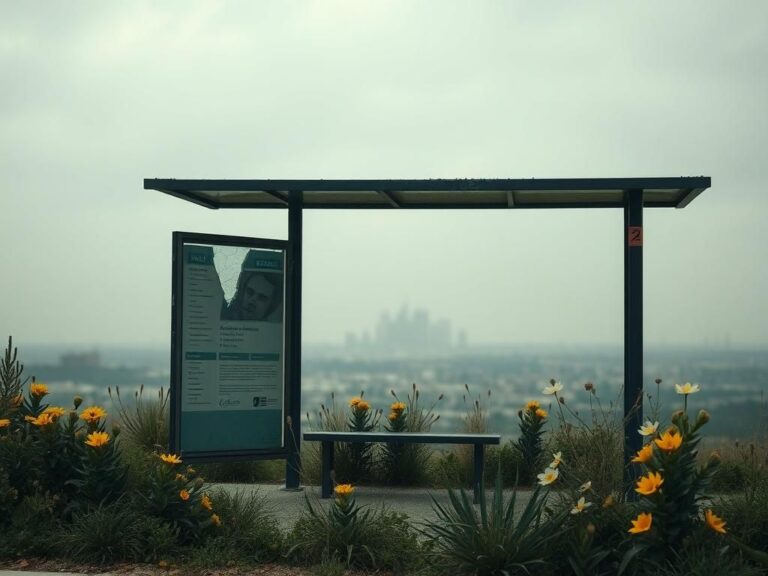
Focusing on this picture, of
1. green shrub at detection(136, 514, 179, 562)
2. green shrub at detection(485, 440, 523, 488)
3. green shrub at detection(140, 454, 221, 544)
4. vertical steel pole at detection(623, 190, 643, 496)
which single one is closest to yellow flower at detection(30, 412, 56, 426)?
green shrub at detection(140, 454, 221, 544)

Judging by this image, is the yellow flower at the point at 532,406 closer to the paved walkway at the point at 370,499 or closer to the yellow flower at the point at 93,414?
the paved walkway at the point at 370,499

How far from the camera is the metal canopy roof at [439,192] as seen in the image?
1079 centimetres

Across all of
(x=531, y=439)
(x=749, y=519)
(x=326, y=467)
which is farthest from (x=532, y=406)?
(x=749, y=519)

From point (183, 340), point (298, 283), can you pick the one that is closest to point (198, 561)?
point (183, 340)

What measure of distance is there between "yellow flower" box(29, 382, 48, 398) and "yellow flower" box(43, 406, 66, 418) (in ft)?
0.90

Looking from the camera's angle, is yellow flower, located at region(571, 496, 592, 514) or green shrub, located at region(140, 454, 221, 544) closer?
yellow flower, located at region(571, 496, 592, 514)

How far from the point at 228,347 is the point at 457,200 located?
3.26 meters

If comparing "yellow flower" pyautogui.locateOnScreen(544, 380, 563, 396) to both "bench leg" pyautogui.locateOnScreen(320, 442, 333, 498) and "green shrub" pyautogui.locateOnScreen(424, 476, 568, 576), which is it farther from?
"bench leg" pyautogui.locateOnScreen(320, 442, 333, 498)

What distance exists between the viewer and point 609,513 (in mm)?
7297

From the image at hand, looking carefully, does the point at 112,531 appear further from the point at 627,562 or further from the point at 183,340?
the point at 627,562

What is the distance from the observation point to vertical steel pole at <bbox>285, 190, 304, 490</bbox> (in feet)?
38.9

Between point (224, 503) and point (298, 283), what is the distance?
3.77m

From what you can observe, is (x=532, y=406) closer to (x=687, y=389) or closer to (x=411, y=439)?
(x=411, y=439)

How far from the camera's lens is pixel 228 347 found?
37.9 ft
